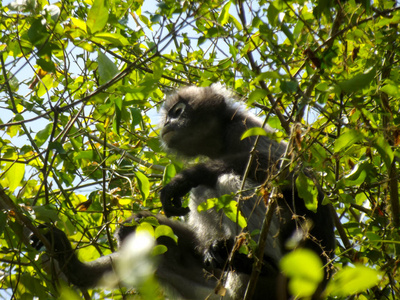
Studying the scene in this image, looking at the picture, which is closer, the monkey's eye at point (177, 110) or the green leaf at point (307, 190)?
the green leaf at point (307, 190)

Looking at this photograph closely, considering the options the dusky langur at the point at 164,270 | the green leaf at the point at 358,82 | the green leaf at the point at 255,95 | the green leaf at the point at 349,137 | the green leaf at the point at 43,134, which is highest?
the green leaf at the point at 43,134

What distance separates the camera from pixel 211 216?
4.91 m

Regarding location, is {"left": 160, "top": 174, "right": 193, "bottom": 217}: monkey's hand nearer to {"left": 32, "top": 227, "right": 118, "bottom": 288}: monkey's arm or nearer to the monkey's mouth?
{"left": 32, "top": 227, "right": 118, "bottom": 288}: monkey's arm

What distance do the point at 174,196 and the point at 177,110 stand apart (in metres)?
1.43

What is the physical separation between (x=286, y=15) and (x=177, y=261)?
98.0 inches

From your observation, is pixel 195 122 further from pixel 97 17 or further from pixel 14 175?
pixel 97 17

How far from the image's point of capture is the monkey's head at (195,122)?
5.38 meters

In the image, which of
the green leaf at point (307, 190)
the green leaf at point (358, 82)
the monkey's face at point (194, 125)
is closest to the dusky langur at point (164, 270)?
the monkey's face at point (194, 125)

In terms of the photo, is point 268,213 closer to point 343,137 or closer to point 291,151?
point 291,151

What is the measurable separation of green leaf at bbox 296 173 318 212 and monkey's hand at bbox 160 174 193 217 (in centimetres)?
175

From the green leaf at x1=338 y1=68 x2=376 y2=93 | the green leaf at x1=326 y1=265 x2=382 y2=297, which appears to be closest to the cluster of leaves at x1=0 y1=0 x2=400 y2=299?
the green leaf at x1=338 y1=68 x2=376 y2=93

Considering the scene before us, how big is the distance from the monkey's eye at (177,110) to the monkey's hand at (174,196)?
1.20m

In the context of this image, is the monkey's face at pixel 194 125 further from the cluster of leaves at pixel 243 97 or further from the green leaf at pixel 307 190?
the green leaf at pixel 307 190

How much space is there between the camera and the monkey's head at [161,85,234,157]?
538 centimetres
